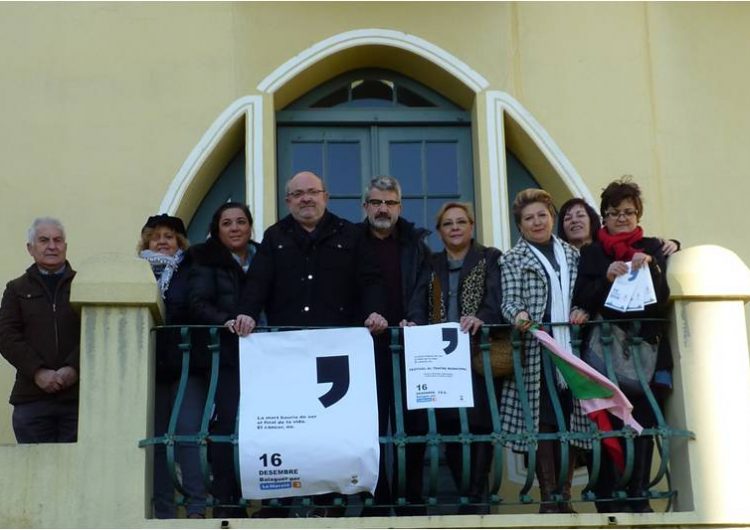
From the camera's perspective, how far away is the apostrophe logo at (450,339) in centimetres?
844

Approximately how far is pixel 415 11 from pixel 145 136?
79.5 inches

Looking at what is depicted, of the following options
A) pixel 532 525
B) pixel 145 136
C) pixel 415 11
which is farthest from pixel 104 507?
pixel 415 11

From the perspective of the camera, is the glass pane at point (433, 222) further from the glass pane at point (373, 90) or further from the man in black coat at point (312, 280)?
the man in black coat at point (312, 280)

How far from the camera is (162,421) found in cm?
864

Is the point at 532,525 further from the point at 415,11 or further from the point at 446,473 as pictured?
the point at 415,11

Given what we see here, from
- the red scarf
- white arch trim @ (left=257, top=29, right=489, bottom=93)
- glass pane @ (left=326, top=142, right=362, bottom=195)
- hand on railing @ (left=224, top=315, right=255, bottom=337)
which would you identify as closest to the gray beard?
hand on railing @ (left=224, top=315, right=255, bottom=337)

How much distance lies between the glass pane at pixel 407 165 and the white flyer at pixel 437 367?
8.82ft

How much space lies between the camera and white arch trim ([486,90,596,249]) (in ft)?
35.3

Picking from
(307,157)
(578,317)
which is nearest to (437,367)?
(578,317)

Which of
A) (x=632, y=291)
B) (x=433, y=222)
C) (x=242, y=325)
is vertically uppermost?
(x=433, y=222)

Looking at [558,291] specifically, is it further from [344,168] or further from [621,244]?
[344,168]

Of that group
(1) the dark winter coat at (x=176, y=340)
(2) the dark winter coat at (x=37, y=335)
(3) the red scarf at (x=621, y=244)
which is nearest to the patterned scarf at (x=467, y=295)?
(3) the red scarf at (x=621, y=244)

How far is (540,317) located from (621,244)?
22.2 inches

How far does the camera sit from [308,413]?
8.31m
